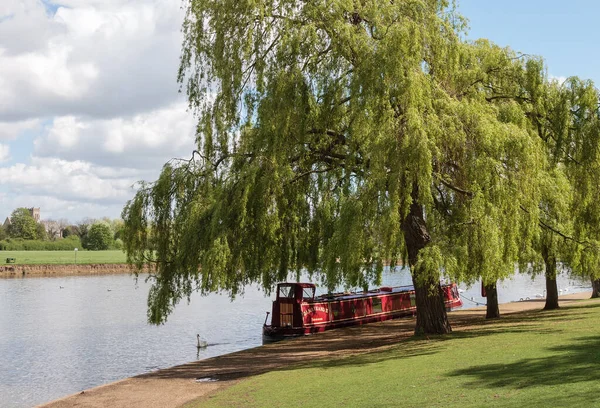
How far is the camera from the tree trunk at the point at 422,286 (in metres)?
17.8

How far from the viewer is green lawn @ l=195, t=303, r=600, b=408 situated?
9961 mm

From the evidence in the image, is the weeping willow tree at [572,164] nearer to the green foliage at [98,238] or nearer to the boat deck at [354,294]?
the boat deck at [354,294]

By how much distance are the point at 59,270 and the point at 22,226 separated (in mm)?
61699

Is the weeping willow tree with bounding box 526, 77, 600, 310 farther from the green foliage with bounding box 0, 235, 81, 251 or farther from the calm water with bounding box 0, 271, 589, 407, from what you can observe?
the green foliage with bounding box 0, 235, 81, 251

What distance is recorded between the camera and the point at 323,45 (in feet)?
58.4

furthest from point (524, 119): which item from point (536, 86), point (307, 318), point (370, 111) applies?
point (307, 318)

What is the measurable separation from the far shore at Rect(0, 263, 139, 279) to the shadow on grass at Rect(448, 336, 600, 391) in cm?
6497

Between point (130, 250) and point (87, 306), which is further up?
point (130, 250)

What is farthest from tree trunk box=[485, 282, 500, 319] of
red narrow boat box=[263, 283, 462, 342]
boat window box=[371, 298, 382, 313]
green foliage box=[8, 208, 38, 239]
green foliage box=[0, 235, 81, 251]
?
green foliage box=[8, 208, 38, 239]

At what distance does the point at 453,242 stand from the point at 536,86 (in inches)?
267

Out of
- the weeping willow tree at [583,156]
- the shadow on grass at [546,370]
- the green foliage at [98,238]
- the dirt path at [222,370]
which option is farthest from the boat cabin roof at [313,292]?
the green foliage at [98,238]

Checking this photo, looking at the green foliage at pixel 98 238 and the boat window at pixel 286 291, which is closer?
the boat window at pixel 286 291

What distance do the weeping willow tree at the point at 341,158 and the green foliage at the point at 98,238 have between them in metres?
110

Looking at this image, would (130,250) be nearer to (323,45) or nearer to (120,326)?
(323,45)
